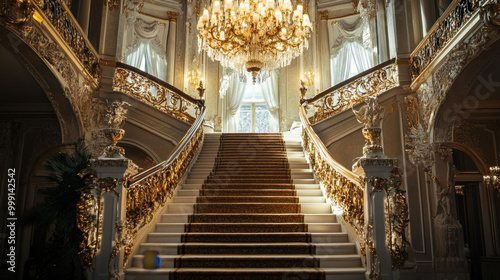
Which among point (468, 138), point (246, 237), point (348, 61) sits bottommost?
point (246, 237)

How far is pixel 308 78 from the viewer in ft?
42.0

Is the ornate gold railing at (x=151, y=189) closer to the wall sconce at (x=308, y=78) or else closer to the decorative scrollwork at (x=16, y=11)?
the decorative scrollwork at (x=16, y=11)

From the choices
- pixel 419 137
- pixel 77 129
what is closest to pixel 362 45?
pixel 419 137

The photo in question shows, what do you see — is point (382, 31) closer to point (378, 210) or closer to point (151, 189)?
point (378, 210)

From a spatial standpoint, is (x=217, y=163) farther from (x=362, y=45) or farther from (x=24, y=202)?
(x=362, y=45)

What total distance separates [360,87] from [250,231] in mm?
4855

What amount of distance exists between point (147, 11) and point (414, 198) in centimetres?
976

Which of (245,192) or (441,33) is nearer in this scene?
(245,192)

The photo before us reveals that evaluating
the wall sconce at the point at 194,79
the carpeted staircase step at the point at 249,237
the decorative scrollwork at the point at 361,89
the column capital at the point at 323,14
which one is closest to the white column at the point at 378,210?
the carpeted staircase step at the point at 249,237

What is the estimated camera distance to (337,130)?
885 cm

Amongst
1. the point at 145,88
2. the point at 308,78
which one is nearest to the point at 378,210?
the point at 145,88

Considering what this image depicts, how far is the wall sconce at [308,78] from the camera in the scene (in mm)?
12766

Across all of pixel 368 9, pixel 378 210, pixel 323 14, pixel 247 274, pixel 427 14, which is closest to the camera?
pixel 378 210

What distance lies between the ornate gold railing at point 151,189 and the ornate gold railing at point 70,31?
253cm
